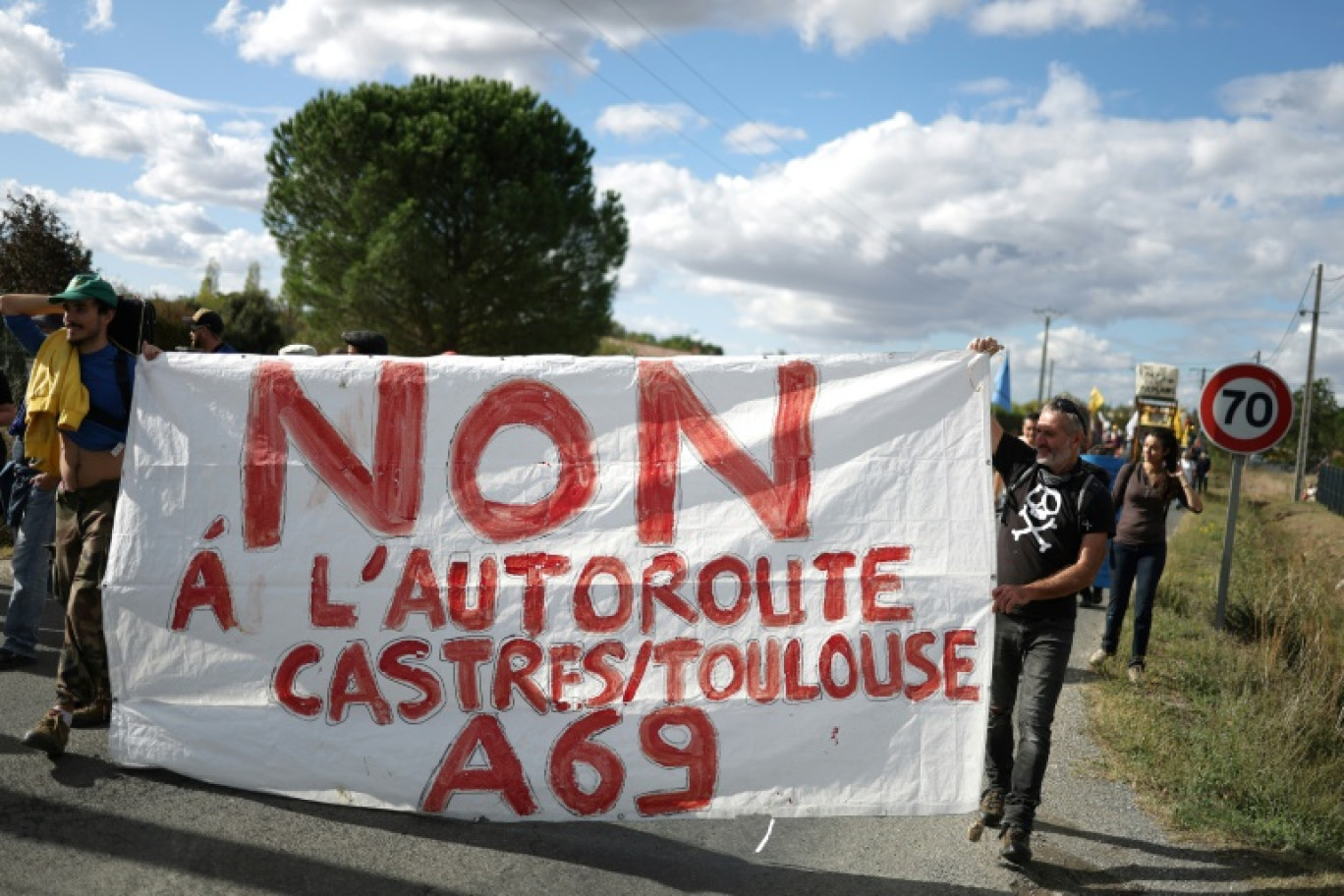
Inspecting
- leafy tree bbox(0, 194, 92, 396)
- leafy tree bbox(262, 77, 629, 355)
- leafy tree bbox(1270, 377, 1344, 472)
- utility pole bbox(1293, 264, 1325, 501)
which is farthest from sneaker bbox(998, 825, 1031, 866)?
leafy tree bbox(1270, 377, 1344, 472)

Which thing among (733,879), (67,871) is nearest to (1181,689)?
(733,879)

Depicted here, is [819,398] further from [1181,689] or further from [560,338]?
[560,338]

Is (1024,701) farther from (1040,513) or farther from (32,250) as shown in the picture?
(32,250)

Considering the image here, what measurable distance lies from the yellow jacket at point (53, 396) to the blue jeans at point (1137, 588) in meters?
6.53

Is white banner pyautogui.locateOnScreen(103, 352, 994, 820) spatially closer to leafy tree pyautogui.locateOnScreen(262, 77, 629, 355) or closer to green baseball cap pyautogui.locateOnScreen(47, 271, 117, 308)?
green baseball cap pyautogui.locateOnScreen(47, 271, 117, 308)

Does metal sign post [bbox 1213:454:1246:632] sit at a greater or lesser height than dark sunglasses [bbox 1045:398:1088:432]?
lesser

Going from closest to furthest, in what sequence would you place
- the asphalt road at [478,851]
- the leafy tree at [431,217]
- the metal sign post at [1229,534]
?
1. the asphalt road at [478,851]
2. the metal sign post at [1229,534]
3. the leafy tree at [431,217]

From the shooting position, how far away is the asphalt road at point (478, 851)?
4008 millimetres

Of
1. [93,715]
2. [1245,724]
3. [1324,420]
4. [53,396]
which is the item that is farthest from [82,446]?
[1324,420]

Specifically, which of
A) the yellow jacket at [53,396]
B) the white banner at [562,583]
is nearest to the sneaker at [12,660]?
the yellow jacket at [53,396]

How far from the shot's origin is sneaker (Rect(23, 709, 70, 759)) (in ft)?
15.8

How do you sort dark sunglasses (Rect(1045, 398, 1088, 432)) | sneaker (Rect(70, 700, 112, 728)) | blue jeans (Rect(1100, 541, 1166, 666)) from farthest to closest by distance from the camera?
blue jeans (Rect(1100, 541, 1166, 666))
sneaker (Rect(70, 700, 112, 728))
dark sunglasses (Rect(1045, 398, 1088, 432))

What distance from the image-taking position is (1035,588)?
4672mm

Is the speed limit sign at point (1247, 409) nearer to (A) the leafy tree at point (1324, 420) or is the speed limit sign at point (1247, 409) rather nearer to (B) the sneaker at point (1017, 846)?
(B) the sneaker at point (1017, 846)
